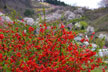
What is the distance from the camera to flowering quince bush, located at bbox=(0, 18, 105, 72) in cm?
283

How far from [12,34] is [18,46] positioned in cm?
43

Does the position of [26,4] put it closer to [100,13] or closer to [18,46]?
[100,13]

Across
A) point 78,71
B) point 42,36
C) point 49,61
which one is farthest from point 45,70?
point 42,36

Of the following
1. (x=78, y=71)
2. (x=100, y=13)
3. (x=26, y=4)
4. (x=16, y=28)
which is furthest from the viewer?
(x=26, y=4)

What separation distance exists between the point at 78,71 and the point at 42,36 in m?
1.08

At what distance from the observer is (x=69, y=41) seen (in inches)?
137

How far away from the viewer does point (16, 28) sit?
3.93 meters

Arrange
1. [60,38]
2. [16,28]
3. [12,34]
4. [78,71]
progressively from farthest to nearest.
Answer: [16,28]
[12,34]
[60,38]
[78,71]

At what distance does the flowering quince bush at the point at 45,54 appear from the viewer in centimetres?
283

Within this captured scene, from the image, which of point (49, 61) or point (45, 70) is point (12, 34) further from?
point (45, 70)

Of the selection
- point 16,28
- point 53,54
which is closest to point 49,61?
point 53,54

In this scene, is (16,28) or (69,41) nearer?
(69,41)

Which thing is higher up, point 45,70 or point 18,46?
point 18,46

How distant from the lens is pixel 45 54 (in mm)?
3074
